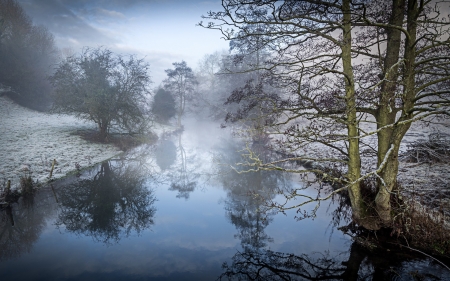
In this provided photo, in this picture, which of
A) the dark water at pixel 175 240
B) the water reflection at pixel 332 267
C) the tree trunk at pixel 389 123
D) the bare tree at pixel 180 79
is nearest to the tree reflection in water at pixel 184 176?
the dark water at pixel 175 240

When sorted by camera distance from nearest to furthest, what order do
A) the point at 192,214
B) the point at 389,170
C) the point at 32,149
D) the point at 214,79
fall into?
the point at 389,170 < the point at 192,214 < the point at 32,149 < the point at 214,79

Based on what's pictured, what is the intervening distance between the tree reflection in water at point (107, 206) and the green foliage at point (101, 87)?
25.4 ft

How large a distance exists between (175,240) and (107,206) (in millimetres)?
4065

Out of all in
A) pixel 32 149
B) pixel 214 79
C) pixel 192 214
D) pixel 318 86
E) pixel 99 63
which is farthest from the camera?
pixel 214 79

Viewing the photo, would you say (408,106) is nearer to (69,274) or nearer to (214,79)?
(69,274)

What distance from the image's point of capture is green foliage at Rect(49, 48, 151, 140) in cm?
1803

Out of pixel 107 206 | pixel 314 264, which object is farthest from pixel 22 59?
pixel 314 264

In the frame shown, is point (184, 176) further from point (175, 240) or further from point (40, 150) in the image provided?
point (40, 150)

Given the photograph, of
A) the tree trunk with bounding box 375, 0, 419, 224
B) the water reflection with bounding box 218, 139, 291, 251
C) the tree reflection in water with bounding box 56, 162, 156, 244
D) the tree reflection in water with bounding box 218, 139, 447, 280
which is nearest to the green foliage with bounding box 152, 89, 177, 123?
the water reflection with bounding box 218, 139, 291, 251

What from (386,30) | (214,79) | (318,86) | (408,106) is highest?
(214,79)

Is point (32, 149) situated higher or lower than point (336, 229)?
higher

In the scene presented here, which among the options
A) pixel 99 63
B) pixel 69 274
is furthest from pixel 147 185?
pixel 99 63

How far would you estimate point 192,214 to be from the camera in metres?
8.51

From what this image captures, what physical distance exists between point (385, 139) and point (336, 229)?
10.7 ft
